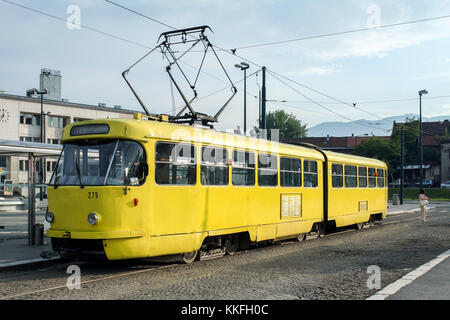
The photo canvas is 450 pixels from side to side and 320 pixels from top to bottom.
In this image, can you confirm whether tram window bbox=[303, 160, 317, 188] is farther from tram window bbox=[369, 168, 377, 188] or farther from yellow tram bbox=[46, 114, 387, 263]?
tram window bbox=[369, 168, 377, 188]

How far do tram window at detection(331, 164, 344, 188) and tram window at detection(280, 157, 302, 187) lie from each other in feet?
9.33

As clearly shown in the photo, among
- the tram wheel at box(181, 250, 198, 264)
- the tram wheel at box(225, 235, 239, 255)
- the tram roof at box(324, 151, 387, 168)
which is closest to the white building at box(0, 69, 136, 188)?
the tram roof at box(324, 151, 387, 168)

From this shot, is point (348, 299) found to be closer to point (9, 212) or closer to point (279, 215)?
point (279, 215)

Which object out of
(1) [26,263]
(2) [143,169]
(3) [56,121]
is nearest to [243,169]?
(2) [143,169]

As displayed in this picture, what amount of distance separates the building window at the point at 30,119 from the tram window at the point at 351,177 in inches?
1739

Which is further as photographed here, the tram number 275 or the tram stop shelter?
the tram stop shelter

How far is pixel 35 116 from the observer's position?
5647cm

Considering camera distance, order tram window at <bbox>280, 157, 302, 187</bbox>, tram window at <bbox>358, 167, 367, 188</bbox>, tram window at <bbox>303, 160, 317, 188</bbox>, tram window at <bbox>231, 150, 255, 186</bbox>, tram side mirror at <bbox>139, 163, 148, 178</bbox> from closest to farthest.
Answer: tram side mirror at <bbox>139, 163, 148, 178</bbox>
tram window at <bbox>231, 150, 255, 186</bbox>
tram window at <bbox>280, 157, 302, 187</bbox>
tram window at <bbox>303, 160, 317, 188</bbox>
tram window at <bbox>358, 167, 367, 188</bbox>

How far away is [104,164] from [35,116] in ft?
166

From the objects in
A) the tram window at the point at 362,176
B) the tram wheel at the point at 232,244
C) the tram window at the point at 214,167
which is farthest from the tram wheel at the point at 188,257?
the tram window at the point at 362,176

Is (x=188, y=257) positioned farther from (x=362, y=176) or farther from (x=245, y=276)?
(x=362, y=176)

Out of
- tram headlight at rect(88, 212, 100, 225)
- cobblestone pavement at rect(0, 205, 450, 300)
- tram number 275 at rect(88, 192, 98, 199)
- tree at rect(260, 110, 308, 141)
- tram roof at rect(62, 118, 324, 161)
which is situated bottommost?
cobblestone pavement at rect(0, 205, 450, 300)

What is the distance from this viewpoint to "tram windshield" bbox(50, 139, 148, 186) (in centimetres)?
938
